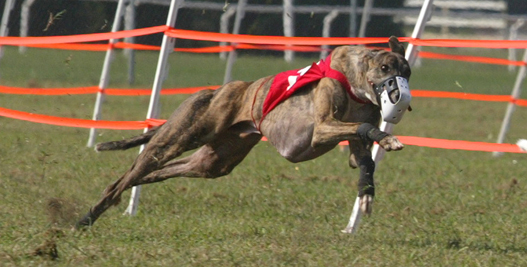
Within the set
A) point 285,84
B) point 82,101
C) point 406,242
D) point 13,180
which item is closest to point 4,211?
point 13,180

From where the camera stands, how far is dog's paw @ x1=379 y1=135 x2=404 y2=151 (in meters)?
4.96

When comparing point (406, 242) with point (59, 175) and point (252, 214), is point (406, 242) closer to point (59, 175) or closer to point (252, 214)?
point (252, 214)

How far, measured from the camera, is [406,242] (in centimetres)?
607


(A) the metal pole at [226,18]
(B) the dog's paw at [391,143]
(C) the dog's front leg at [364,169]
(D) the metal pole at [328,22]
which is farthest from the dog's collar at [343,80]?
(A) the metal pole at [226,18]

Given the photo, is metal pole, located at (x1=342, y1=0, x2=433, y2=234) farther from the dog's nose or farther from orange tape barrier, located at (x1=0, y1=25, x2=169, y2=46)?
orange tape barrier, located at (x1=0, y1=25, x2=169, y2=46)

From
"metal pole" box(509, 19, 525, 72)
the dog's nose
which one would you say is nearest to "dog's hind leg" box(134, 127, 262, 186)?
the dog's nose

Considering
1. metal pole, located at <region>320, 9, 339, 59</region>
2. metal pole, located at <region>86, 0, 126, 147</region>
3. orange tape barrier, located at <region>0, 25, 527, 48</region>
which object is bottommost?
metal pole, located at <region>320, 9, 339, 59</region>

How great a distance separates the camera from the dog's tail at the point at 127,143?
653 cm

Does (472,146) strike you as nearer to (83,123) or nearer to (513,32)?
(83,123)

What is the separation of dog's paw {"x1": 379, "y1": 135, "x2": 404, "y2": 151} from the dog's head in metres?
0.23

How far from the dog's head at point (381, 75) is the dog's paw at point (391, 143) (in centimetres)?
23

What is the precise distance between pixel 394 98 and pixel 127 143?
2246mm

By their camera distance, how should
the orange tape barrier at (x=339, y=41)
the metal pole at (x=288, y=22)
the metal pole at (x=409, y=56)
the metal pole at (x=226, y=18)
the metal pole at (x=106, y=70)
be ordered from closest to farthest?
1. the orange tape barrier at (x=339, y=41)
2. the metal pole at (x=409, y=56)
3. the metal pole at (x=106, y=70)
4. the metal pole at (x=288, y=22)
5. the metal pole at (x=226, y=18)

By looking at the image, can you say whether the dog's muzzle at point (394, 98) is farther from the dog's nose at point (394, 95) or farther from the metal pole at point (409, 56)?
the metal pole at point (409, 56)
